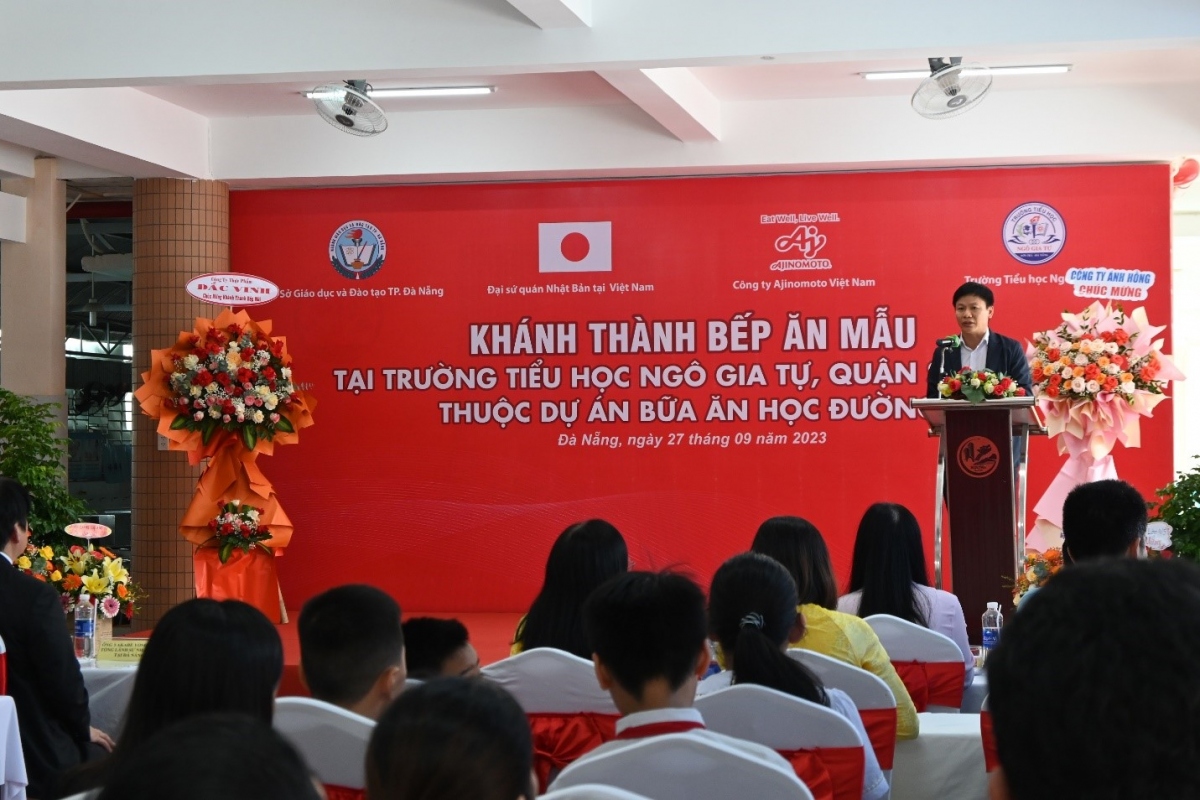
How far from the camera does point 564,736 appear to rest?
3.16 metres

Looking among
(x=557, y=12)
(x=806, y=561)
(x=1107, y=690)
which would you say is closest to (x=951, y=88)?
(x=557, y=12)

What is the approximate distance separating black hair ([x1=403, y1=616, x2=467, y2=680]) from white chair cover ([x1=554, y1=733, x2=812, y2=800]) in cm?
101

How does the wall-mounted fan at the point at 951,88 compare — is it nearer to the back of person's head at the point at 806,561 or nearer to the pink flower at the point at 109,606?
the back of person's head at the point at 806,561

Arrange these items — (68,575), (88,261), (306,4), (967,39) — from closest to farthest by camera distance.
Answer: (68,575), (967,39), (306,4), (88,261)

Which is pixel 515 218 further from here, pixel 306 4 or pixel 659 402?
pixel 306 4

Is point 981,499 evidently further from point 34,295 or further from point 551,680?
point 34,295

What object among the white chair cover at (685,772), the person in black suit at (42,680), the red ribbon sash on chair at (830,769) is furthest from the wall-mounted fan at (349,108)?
the white chair cover at (685,772)

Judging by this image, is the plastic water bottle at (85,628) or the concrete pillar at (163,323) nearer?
the plastic water bottle at (85,628)

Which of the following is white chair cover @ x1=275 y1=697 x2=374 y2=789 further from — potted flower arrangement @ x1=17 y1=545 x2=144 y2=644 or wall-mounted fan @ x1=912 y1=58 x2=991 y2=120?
wall-mounted fan @ x1=912 y1=58 x2=991 y2=120

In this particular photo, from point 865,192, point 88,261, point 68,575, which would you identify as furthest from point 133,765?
point 88,261

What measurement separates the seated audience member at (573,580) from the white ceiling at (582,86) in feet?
8.93

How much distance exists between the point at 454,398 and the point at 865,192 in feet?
9.52

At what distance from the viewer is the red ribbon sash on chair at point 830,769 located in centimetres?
253

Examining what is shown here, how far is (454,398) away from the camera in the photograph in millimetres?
8656
